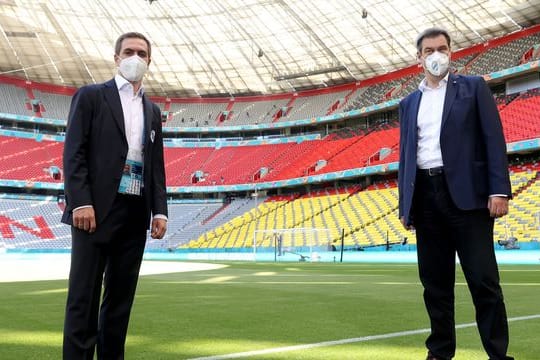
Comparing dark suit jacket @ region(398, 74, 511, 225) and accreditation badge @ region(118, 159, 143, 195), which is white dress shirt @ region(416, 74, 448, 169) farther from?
accreditation badge @ region(118, 159, 143, 195)

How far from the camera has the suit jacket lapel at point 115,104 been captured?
3607mm

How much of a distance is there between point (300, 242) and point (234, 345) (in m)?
29.0

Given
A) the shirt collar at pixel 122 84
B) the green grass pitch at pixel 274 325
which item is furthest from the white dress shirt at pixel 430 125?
the shirt collar at pixel 122 84

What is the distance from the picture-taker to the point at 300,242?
109 ft

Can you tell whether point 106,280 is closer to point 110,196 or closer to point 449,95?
point 110,196

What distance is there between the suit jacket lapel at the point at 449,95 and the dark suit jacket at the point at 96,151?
6.35ft

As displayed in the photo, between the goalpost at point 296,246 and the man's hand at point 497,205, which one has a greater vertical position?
the man's hand at point 497,205

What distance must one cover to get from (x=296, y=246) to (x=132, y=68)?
29.7 meters

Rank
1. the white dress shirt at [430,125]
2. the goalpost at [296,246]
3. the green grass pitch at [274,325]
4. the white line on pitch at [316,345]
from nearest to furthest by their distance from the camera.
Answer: the white dress shirt at [430,125]
the white line on pitch at [316,345]
the green grass pitch at [274,325]
the goalpost at [296,246]

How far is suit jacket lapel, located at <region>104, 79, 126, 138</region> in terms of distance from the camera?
142 inches

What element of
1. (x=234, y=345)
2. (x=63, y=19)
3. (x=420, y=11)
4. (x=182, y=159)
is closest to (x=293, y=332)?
(x=234, y=345)

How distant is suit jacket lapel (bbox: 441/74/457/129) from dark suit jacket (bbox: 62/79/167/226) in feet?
6.35

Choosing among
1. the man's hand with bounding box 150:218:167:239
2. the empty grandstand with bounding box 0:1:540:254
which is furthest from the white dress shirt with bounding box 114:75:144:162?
the empty grandstand with bounding box 0:1:540:254

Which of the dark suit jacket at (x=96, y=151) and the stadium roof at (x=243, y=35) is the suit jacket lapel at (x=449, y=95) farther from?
the stadium roof at (x=243, y=35)
